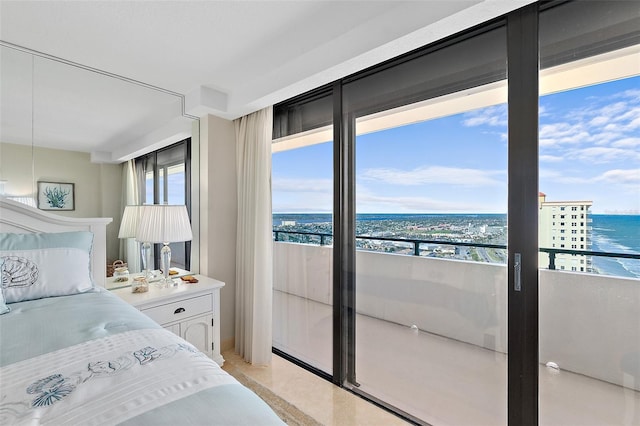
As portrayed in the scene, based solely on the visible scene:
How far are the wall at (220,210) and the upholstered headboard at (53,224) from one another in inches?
29.7

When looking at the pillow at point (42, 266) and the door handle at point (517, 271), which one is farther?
the pillow at point (42, 266)

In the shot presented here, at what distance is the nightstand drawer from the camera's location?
2143 millimetres

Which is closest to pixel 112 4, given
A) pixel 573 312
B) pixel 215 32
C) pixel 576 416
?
pixel 215 32

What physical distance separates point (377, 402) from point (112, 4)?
112 inches

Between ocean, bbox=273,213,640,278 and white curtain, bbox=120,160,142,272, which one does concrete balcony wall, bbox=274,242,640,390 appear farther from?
white curtain, bbox=120,160,142,272

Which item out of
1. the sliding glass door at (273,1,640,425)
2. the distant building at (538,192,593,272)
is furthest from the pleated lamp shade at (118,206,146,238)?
the distant building at (538,192,593,272)

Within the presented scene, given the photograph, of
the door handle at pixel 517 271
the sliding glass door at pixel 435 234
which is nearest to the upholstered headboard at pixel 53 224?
the sliding glass door at pixel 435 234

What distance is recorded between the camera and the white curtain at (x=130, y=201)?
234 cm

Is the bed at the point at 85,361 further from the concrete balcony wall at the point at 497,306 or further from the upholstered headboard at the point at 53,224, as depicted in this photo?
the concrete balcony wall at the point at 497,306

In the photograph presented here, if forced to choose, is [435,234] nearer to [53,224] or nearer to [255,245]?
[255,245]

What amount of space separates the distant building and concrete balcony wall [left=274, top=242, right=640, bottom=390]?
5cm

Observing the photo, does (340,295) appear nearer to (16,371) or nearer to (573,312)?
(573,312)

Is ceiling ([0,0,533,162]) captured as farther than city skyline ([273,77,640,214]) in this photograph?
Yes

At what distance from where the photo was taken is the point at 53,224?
6.45 feet
